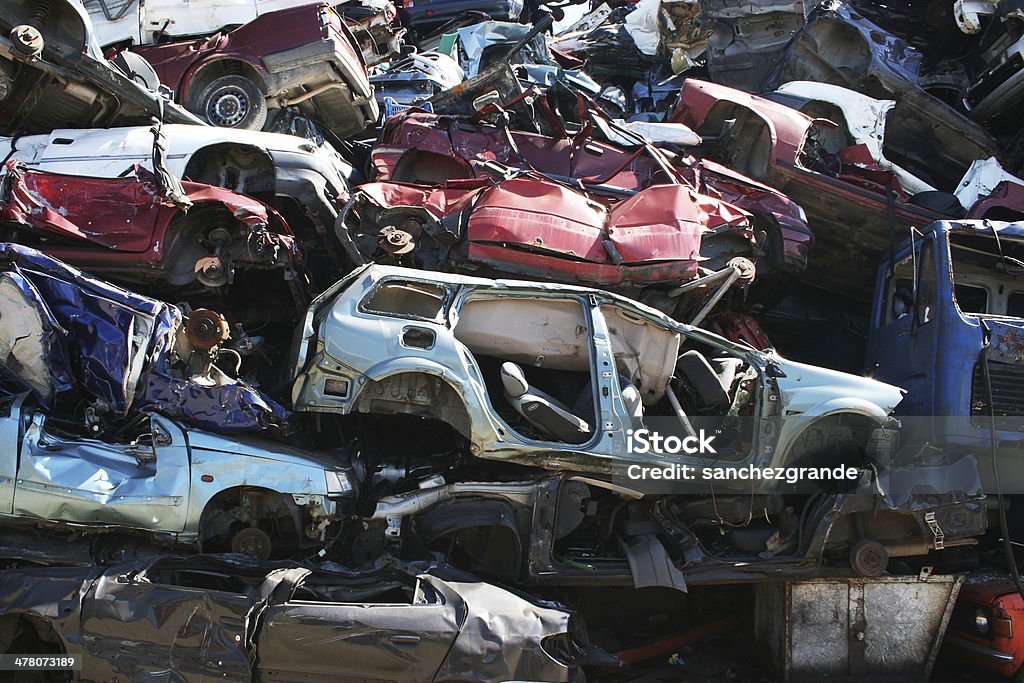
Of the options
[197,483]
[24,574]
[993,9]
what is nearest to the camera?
[24,574]

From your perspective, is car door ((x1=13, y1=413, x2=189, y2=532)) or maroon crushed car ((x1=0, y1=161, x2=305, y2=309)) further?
maroon crushed car ((x1=0, y1=161, x2=305, y2=309))

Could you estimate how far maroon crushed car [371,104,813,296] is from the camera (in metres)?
8.58

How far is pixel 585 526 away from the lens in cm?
612

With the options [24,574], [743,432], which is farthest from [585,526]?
[24,574]

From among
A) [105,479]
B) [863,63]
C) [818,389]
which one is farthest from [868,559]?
[863,63]

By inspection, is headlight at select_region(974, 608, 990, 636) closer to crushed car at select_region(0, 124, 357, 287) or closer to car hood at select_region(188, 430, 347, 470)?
car hood at select_region(188, 430, 347, 470)

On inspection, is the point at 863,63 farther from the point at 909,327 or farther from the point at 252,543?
the point at 252,543

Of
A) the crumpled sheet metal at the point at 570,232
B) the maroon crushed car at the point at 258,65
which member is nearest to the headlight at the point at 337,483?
the crumpled sheet metal at the point at 570,232

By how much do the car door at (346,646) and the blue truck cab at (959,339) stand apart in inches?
155

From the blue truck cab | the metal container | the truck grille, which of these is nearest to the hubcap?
the blue truck cab

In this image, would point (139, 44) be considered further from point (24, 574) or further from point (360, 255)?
point (24, 574)

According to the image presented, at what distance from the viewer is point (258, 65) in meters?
9.41

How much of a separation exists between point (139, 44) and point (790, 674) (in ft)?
29.8

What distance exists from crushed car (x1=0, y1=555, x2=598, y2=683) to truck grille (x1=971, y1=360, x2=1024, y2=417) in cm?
393
